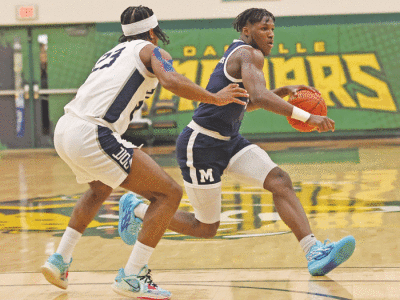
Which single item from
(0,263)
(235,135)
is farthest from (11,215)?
(235,135)

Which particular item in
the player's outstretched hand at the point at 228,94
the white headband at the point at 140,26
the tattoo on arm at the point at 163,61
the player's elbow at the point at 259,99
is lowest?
the player's elbow at the point at 259,99

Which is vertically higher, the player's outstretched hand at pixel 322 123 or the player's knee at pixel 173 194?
the player's outstretched hand at pixel 322 123

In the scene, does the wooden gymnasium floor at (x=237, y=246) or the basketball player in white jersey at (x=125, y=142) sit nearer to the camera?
the basketball player in white jersey at (x=125, y=142)

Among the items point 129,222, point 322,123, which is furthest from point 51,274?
point 322,123

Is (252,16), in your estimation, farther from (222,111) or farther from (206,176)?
(206,176)

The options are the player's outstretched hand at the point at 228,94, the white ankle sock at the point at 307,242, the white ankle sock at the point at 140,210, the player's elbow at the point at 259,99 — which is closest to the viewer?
the player's outstretched hand at the point at 228,94

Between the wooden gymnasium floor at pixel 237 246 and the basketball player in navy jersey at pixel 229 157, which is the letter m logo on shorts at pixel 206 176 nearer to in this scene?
the basketball player in navy jersey at pixel 229 157

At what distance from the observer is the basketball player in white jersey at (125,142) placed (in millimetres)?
3283

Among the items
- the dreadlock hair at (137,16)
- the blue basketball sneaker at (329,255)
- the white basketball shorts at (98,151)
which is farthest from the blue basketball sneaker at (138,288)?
the dreadlock hair at (137,16)

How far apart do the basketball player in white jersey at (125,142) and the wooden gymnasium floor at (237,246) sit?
0.29 metres

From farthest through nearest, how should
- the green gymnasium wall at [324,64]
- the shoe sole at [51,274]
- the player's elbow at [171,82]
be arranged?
the green gymnasium wall at [324,64]
the shoe sole at [51,274]
the player's elbow at [171,82]

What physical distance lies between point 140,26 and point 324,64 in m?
12.0

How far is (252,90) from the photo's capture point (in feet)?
11.9

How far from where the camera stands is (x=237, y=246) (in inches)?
178
